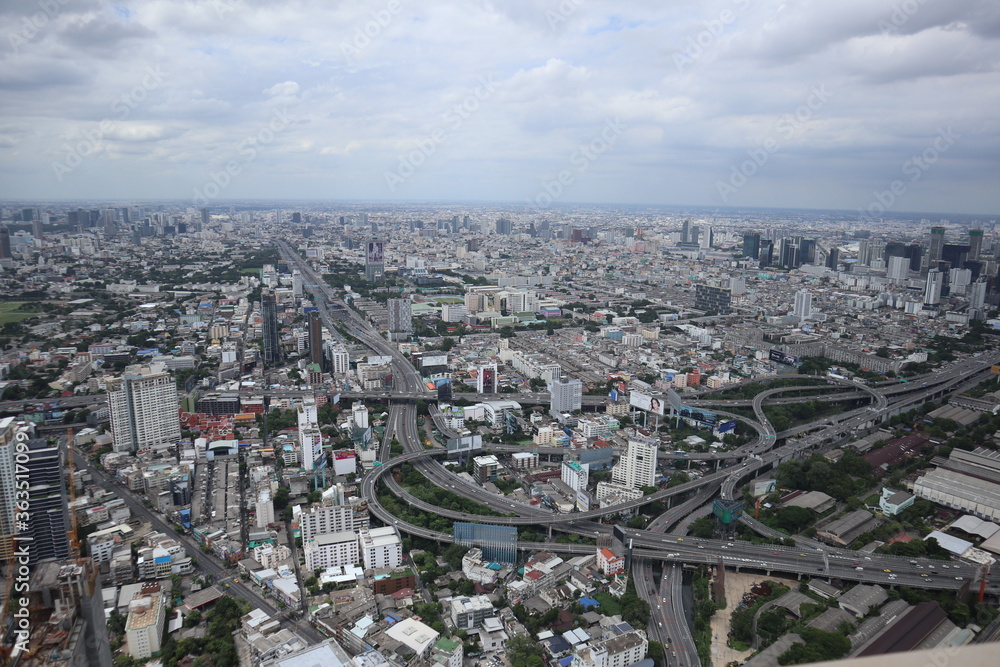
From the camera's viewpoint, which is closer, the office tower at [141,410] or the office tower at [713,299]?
the office tower at [141,410]

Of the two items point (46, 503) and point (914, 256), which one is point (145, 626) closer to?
point (46, 503)

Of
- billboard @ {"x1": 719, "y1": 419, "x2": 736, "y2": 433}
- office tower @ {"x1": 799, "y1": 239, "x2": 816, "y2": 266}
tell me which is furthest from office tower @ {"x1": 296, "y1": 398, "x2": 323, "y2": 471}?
office tower @ {"x1": 799, "y1": 239, "x2": 816, "y2": 266}

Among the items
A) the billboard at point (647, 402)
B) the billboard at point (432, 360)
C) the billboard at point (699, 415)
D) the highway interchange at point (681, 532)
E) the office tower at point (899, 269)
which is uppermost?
the office tower at point (899, 269)

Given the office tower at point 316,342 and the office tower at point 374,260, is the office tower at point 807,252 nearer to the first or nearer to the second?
the office tower at point 374,260

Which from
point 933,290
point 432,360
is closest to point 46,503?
point 432,360

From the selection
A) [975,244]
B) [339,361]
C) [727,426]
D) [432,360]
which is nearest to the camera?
[727,426]
